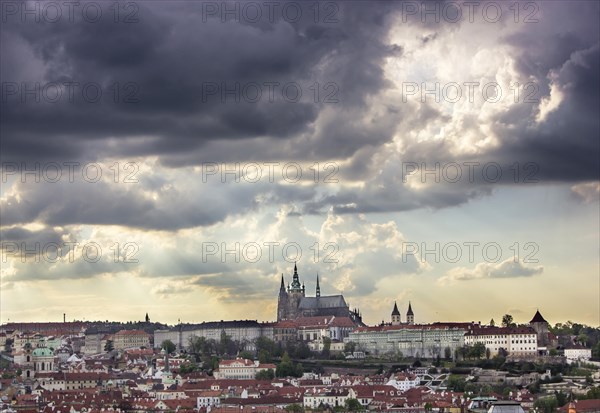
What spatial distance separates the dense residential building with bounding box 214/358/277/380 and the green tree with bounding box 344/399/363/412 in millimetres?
31922

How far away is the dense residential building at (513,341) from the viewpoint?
140000mm

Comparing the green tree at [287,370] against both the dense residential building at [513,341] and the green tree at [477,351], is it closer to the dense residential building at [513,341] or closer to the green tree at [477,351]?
the green tree at [477,351]

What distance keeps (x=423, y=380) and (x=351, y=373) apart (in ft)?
50.4

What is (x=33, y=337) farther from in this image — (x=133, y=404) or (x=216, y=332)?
(x=133, y=404)

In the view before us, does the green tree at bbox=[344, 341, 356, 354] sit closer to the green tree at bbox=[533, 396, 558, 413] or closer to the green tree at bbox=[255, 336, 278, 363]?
the green tree at bbox=[255, 336, 278, 363]

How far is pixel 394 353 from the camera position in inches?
6186

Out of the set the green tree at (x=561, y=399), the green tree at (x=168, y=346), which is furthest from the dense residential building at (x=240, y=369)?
the green tree at (x=561, y=399)

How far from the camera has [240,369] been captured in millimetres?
141750

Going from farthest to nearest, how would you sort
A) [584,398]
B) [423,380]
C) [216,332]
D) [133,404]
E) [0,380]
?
1. [216,332]
2. [0,380]
3. [423,380]
4. [133,404]
5. [584,398]

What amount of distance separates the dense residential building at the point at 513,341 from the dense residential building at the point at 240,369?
22.0m

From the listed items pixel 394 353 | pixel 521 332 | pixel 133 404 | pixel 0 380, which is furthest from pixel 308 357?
pixel 133 404

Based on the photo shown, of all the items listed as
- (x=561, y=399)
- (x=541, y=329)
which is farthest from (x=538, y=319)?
(x=561, y=399)

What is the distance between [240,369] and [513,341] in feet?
89.1

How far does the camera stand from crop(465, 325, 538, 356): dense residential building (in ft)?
459
